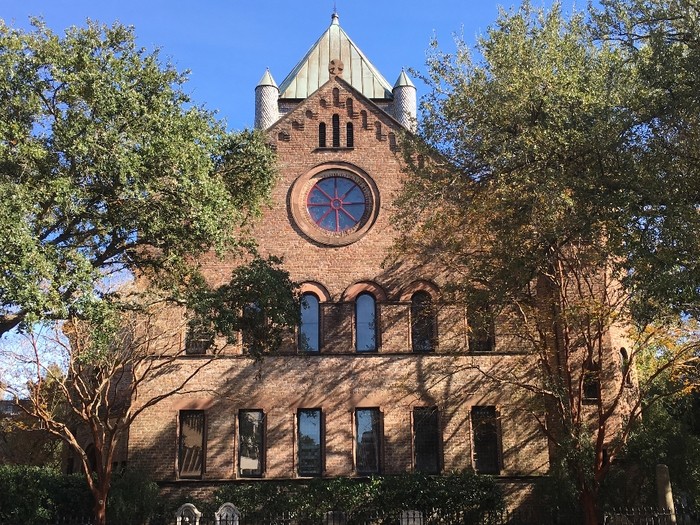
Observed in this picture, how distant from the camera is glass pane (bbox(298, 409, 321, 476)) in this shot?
2314 cm

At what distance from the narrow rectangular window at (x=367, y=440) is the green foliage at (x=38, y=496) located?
26.2 feet

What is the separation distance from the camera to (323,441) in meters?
23.2

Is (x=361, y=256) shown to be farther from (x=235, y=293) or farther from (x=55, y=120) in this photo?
(x=55, y=120)

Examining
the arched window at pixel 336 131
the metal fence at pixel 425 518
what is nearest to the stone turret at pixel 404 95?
the arched window at pixel 336 131

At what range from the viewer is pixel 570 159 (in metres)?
13.1

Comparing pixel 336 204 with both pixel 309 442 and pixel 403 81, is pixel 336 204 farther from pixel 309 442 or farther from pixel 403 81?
pixel 403 81

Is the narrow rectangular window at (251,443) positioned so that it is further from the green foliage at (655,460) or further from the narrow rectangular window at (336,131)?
the green foliage at (655,460)

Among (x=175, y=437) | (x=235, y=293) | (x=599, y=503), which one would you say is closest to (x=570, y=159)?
(x=235, y=293)

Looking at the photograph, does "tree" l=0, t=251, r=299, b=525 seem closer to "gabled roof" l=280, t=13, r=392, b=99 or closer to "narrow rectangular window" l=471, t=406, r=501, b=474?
"narrow rectangular window" l=471, t=406, r=501, b=474

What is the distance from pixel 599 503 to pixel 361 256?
10.1 metres

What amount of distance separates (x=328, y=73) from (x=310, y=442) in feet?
72.5

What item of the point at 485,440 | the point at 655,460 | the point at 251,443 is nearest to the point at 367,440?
the point at 251,443

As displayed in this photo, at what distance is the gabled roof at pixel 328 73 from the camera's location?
39.3 meters

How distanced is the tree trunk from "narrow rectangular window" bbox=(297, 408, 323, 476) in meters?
7.78
